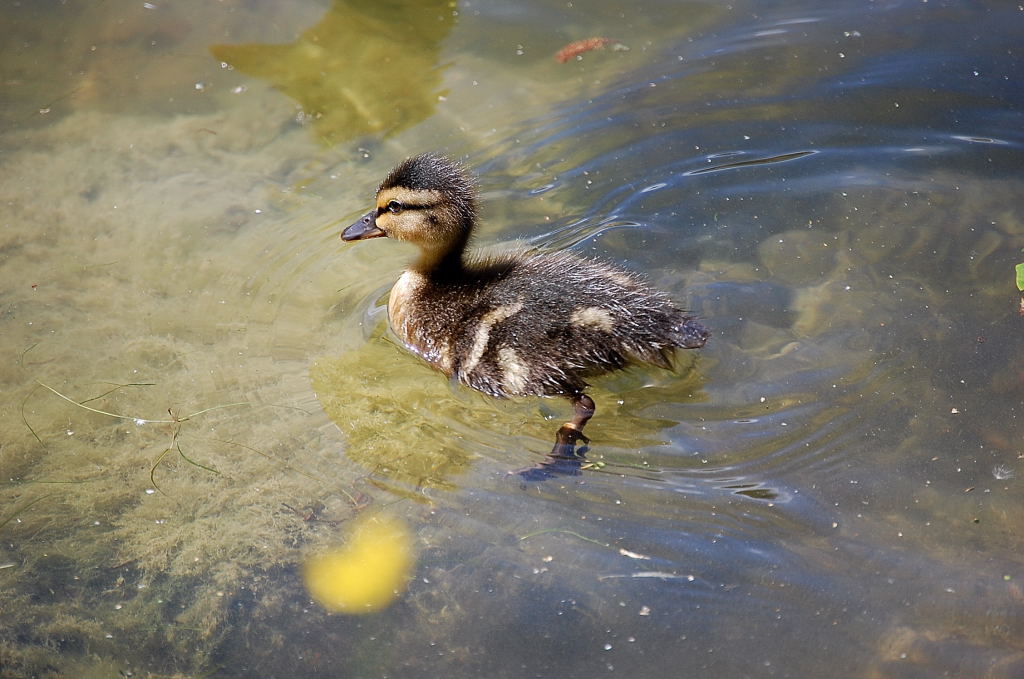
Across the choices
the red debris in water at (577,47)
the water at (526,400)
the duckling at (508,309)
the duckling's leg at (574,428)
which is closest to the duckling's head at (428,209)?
the duckling at (508,309)

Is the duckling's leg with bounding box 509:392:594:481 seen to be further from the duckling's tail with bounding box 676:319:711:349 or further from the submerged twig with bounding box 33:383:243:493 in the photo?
the submerged twig with bounding box 33:383:243:493

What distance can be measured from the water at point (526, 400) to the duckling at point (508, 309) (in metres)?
0.15

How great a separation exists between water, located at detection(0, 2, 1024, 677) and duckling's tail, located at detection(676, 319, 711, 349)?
16 centimetres

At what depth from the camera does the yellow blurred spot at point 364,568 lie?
292cm

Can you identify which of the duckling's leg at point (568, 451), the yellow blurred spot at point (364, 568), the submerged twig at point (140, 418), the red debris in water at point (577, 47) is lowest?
the submerged twig at point (140, 418)

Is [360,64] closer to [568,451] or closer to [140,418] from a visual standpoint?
[140,418]

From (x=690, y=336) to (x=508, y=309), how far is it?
2.22 ft

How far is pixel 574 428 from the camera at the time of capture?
3.40m

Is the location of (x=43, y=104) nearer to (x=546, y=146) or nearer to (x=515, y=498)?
(x=546, y=146)

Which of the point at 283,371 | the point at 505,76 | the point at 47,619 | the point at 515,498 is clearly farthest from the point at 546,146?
the point at 47,619

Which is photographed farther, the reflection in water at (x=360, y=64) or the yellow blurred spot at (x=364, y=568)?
the reflection in water at (x=360, y=64)

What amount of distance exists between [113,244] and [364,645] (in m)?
2.45

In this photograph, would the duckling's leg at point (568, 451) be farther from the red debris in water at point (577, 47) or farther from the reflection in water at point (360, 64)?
the red debris in water at point (577, 47)

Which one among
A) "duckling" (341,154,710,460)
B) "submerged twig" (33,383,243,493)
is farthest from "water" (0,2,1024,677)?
"duckling" (341,154,710,460)
